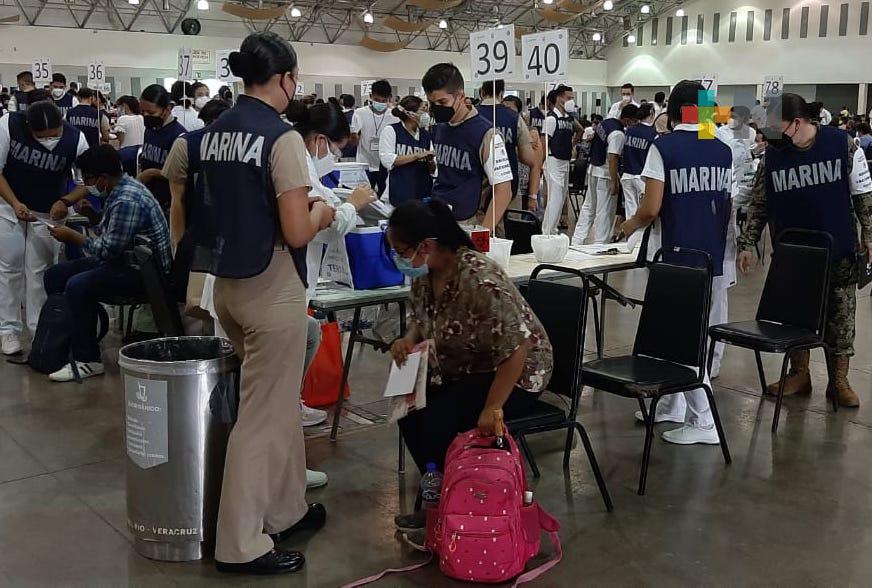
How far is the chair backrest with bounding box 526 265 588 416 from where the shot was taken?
311 cm

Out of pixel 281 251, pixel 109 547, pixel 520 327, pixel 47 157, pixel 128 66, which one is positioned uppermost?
pixel 128 66

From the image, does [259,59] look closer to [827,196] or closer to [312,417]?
[312,417]

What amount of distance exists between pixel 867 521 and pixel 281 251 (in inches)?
86.4

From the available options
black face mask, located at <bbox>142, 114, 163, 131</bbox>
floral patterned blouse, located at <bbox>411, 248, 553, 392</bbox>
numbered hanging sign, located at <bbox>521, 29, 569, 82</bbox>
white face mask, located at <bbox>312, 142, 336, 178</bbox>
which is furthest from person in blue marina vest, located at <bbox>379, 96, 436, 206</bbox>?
floral patterned blouse, located at <bbox>411, 248, 553, 392</bbox>

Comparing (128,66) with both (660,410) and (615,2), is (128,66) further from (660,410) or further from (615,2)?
(660,410)

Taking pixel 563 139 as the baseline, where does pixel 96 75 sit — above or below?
above

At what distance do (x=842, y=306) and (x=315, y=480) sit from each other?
2600mm

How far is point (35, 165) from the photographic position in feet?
16.7

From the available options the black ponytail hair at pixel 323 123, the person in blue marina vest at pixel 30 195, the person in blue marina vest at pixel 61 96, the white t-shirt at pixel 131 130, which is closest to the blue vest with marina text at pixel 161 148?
the person in blue marina vest at pixel 30 195

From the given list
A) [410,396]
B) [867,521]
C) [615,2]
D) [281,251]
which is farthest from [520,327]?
[615,2]

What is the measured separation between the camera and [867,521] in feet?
10.2

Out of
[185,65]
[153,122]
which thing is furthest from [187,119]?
[153,122]

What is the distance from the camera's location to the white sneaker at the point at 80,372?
15.6 ft

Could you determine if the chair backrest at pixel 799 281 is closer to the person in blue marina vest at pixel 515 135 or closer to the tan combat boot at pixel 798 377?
the tan combat boot at pixel 798 377
